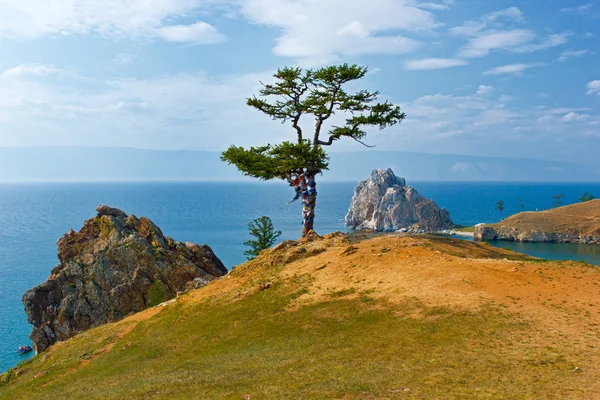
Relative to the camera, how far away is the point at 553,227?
179250 mm

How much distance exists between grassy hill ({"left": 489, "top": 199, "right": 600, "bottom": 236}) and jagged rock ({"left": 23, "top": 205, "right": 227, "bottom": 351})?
15685cm

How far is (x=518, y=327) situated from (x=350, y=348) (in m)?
8.06

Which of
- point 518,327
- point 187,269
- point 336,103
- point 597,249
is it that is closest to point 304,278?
point 518,327

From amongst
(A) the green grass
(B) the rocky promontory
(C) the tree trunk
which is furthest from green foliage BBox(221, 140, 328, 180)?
(B) the rocky promontory

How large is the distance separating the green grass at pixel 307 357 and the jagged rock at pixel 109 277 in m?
27.8

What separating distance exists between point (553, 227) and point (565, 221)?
661 centimetres

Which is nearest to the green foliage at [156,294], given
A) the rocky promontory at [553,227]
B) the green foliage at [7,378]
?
the green foliage at [7,378]

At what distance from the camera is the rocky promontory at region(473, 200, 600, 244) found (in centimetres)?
17262

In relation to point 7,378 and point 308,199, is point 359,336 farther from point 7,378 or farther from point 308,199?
point 7,378

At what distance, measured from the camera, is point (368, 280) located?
31016mm

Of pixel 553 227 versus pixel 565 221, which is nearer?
pixel 553 227

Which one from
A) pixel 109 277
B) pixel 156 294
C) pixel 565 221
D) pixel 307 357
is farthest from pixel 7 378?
pixel 565 221

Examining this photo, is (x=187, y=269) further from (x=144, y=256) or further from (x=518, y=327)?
(x=518, y=327)

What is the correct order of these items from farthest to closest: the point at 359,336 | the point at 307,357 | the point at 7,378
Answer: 1. the point at 7,378
2. the point at 359,336
3. the point at 307,357
